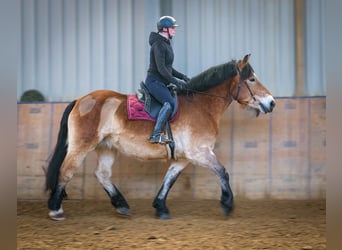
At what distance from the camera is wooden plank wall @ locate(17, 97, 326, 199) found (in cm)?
502

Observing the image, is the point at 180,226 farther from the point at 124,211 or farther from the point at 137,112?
the point at 137,112

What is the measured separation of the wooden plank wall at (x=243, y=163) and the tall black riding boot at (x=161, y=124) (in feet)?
3.30

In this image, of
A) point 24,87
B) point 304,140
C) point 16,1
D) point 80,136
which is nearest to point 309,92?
point 304,140

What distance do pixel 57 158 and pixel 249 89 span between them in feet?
7.20

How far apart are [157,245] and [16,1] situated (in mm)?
2349

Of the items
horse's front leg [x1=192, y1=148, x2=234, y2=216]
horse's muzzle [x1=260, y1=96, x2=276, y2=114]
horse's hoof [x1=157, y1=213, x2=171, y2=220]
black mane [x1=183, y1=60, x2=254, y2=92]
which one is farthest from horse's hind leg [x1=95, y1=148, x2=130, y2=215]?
horse's muzzle [x1=260, y1=96, x2=276, y2=114]

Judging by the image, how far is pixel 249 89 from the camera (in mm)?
4523

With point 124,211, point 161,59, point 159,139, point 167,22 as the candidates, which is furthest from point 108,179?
point 167,22

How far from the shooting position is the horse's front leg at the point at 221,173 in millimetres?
4188

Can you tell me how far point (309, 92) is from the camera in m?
5.11

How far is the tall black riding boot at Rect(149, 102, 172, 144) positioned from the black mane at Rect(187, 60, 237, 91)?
1.55 feet

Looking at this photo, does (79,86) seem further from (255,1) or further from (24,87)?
(255,1)

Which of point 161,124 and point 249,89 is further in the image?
point 249,89

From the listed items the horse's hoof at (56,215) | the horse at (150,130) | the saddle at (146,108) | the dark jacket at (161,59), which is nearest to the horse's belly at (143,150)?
the horse at (150,130)
